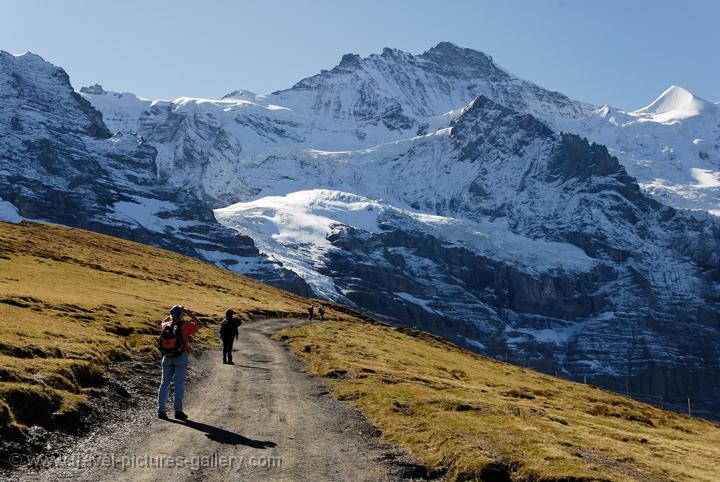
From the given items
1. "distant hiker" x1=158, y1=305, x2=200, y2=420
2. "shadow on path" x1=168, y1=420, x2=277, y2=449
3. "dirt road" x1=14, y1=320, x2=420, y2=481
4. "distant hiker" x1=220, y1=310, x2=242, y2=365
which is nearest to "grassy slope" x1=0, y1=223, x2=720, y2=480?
"dirt road" x1=14, y1=320, x2=420, y2=481

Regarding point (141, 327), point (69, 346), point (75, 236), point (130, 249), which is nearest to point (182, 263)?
point (130, 249)

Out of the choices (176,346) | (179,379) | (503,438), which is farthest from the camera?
(176,346)

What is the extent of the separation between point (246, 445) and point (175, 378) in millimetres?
4530

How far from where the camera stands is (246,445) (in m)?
19.0

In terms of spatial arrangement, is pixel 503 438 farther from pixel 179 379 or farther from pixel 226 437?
pixel 179 379

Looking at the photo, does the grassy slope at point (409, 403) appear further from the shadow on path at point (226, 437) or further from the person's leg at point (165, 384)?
the shadow on path at point (226, 437)

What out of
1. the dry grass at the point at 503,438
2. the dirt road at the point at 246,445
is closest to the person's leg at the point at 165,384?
the dirt road at the point at 246,445

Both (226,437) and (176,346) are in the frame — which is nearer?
(226,437)

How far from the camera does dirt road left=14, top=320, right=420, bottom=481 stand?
16375mm

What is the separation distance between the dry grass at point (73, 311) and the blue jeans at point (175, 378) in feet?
7.44

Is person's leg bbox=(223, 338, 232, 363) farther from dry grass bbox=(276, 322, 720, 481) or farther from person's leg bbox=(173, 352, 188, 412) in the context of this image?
person's leg bbox=(173, 352, 188, 412)

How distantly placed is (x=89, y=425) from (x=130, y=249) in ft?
409

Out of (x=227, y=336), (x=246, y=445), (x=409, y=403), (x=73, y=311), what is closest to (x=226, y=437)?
(x=246, y=445)

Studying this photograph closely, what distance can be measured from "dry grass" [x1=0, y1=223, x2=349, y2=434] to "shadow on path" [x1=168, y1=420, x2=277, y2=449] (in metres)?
3.37
